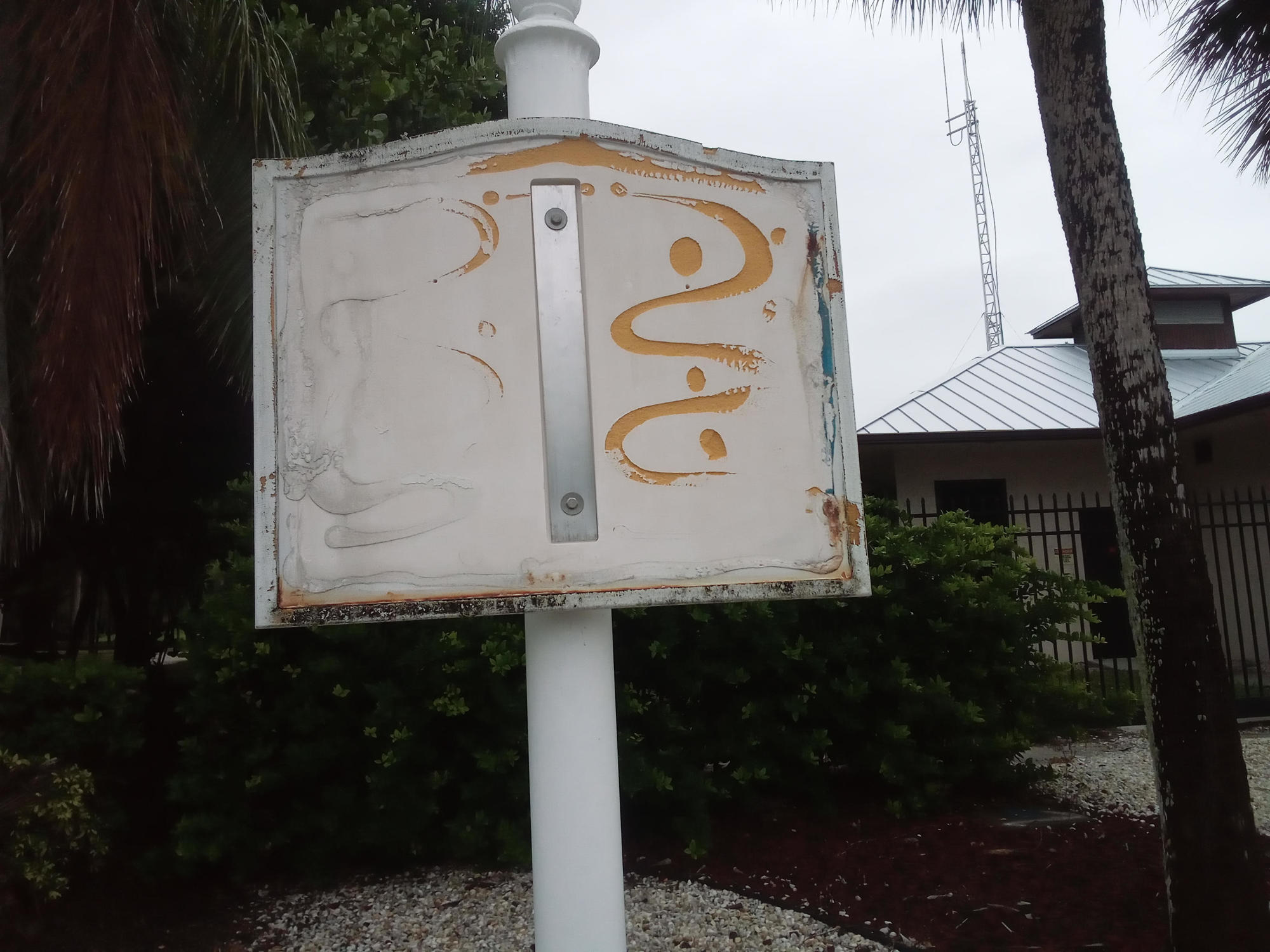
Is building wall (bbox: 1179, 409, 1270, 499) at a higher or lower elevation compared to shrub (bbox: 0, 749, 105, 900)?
higher

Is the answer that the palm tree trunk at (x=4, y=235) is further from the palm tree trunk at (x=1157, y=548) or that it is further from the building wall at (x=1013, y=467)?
the building wall at (x=1013, y=467)

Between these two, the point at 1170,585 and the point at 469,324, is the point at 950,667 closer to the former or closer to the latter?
the point at 1170,585

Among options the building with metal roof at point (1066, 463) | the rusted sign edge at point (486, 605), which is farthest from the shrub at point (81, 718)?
the building with metal roof at point (1066, 463)

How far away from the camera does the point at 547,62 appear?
7.12 feet

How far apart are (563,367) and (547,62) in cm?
75

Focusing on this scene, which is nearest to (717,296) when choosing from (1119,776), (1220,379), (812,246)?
(812,246)

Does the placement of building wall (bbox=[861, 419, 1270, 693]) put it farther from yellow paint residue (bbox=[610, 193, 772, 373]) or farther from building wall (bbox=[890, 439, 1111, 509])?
yellow paint residue (bbox=[610, 193, 772, 373])

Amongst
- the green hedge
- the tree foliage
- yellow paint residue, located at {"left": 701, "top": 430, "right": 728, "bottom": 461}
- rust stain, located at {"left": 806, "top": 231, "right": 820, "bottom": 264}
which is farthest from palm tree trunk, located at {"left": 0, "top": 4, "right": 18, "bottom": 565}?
rust stain, located at {"left": 806, "top": 231, "right": 820, "bottom": 264}

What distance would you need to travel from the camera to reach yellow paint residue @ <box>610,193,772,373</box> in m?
2.02

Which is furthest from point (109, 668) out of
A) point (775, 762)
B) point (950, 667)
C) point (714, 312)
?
point (950, 667)

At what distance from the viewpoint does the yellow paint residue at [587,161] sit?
2016 millimetres

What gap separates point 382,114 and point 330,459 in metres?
5.09

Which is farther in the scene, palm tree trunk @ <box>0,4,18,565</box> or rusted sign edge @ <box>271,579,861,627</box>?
palm tree trunk @ <box>0,4,18,565</box>

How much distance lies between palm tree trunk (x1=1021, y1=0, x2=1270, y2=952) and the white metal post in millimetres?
2419
